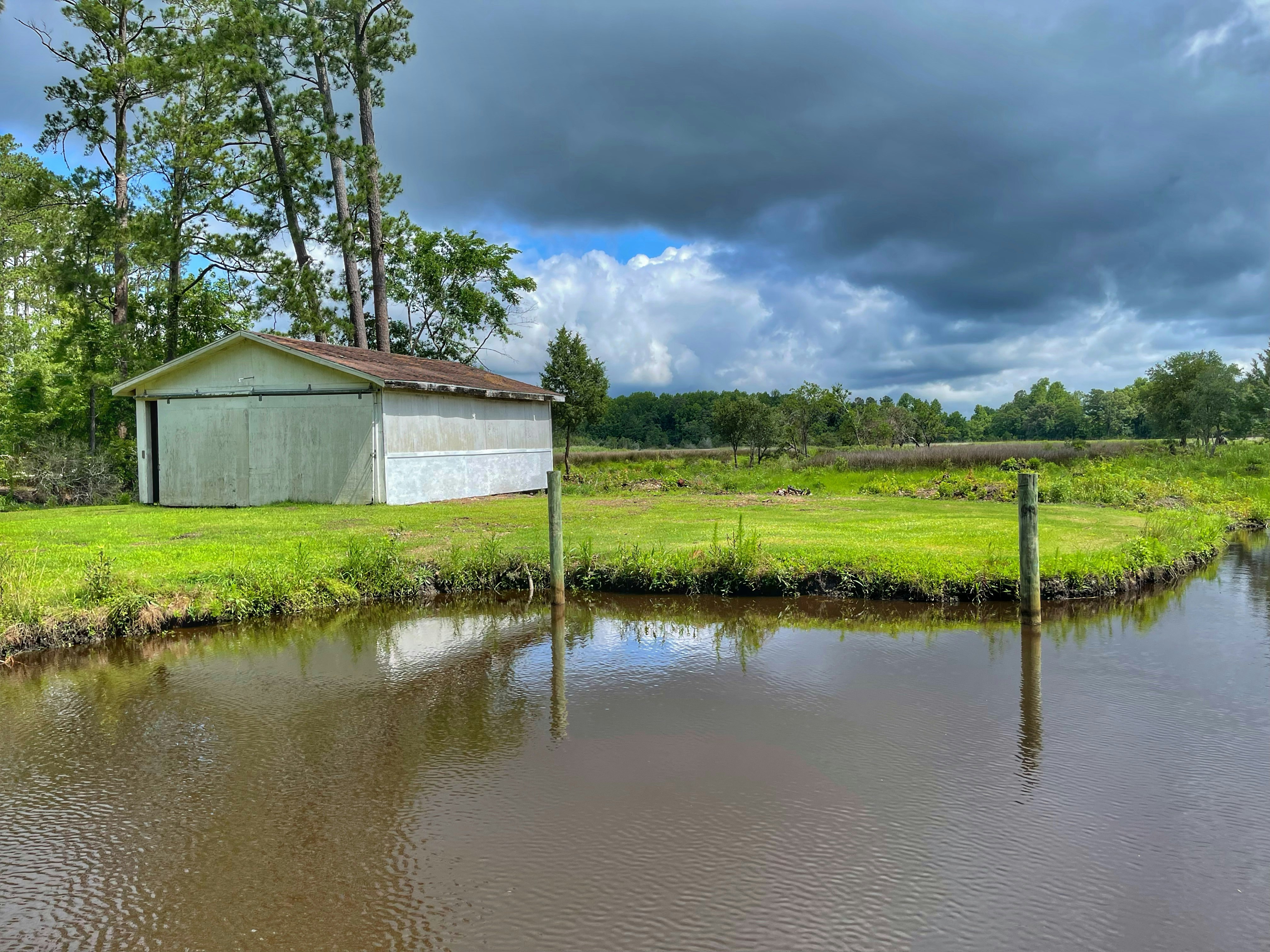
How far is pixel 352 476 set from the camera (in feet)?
66.0

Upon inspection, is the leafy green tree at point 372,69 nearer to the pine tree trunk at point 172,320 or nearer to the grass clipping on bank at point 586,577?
the pine tree trunk at point 172,320

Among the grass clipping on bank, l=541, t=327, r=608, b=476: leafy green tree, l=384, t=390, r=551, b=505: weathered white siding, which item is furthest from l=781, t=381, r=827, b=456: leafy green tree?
the grass clipping on bank

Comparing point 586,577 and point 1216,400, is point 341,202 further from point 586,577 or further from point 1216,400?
point 1216,400

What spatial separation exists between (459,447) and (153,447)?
294 inches

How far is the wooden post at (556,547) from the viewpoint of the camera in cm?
1126

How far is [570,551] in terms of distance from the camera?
509 inches

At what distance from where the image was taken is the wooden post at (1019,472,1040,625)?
991 cm

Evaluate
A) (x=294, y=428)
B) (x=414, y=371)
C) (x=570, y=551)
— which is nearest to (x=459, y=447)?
(x=414, y=371)

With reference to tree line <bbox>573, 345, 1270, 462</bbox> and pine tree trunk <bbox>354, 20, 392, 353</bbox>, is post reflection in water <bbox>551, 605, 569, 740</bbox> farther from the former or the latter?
tree line <bbox>573, 345, 1270, 462</bbox>

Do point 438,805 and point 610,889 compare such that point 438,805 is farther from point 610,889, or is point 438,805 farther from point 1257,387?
point 1257,387

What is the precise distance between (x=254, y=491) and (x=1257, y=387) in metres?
42.7

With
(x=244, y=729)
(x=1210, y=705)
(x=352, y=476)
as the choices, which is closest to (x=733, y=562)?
(x=1210, y=705)

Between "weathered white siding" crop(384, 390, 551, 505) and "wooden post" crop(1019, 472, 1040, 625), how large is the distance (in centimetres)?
1416

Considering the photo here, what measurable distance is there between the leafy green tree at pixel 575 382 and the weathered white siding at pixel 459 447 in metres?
11.7
